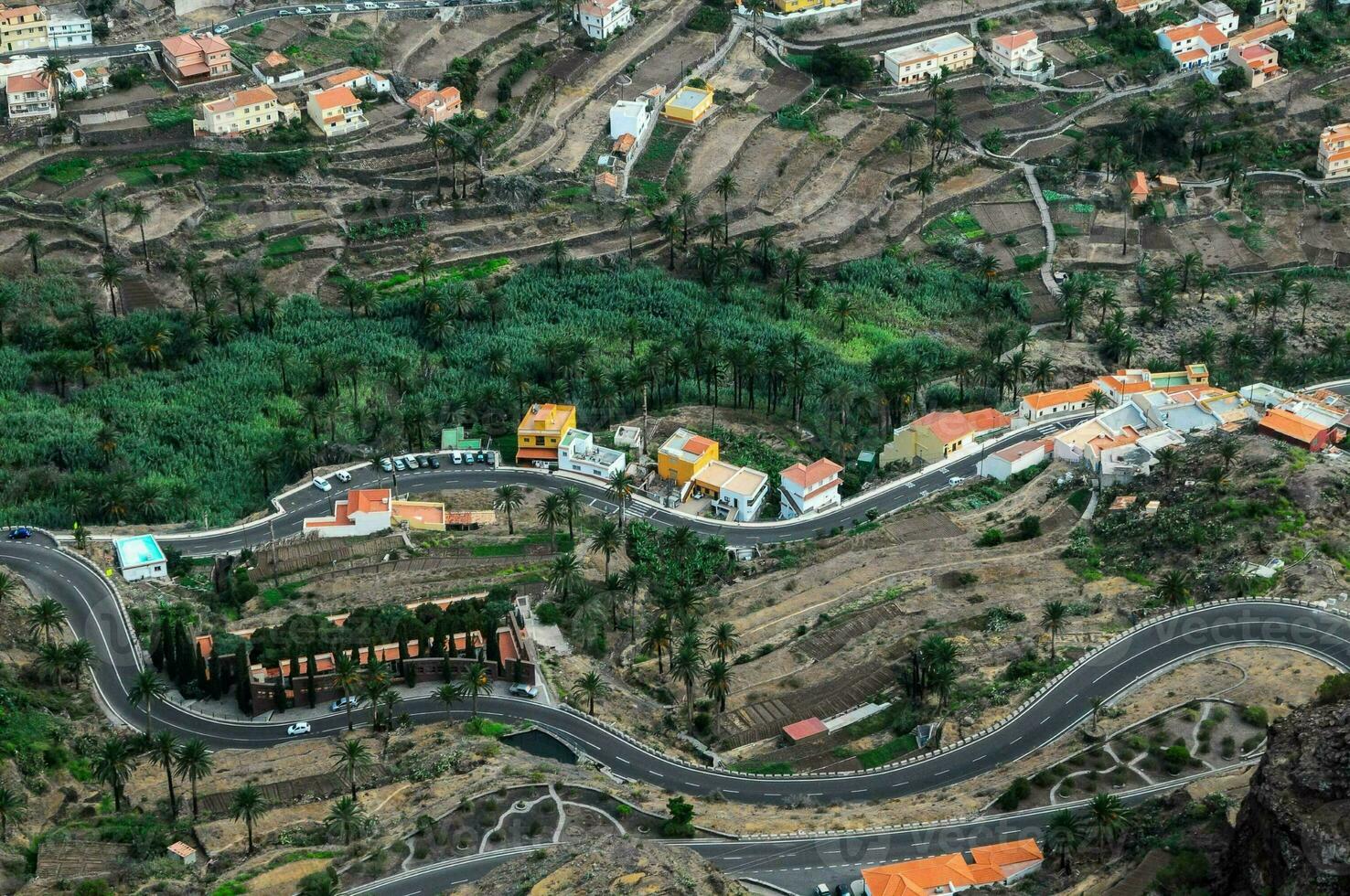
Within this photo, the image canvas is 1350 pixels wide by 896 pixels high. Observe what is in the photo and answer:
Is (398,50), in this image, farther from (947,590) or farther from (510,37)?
(947,590)

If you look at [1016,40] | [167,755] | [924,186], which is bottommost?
[167,755]

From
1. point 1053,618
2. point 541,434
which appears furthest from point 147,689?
point 1053,618

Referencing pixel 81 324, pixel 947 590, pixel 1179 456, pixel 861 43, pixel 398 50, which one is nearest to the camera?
pixel 947 590

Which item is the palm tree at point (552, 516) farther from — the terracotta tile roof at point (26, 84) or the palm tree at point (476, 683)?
the terracotta tile roof at point (26, 84)

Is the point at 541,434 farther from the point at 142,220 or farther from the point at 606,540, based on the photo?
the point at 142,220

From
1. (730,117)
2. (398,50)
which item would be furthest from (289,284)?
(730,117)

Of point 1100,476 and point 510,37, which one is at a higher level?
point 510,37
